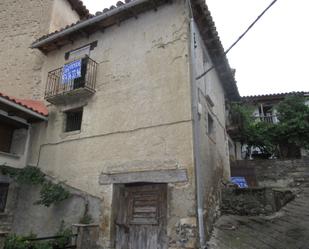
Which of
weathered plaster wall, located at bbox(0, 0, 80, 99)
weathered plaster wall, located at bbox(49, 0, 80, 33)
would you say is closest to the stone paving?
weathered plaster wall, located at bbox(0, 0, 80, 99)

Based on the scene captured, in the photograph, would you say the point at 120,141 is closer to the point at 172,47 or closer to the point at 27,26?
the point at 172,47

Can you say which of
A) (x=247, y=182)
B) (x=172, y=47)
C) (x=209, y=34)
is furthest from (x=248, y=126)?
(x=172, y=47)

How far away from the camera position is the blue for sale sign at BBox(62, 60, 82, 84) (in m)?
8.99

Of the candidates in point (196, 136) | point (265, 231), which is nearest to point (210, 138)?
point (196, 136)

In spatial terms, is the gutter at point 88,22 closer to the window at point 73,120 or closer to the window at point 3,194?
the window at point 73,120

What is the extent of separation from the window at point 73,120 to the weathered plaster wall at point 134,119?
0.22 m

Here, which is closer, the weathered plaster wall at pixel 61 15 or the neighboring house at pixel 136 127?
the neighboring house at pixel 136 127

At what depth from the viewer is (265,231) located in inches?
262

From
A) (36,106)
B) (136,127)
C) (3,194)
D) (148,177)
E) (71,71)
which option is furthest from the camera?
(36,106)

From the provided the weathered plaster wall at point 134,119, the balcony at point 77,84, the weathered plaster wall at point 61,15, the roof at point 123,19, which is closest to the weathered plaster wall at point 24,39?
the weathered plaster wall at point 61,15

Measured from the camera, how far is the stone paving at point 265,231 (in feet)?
19.7

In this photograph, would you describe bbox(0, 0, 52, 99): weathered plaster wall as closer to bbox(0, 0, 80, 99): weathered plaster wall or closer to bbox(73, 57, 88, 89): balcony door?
bbox(0, 0, 80, 99): weathered plaster wall

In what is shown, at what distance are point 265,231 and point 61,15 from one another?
11.3m

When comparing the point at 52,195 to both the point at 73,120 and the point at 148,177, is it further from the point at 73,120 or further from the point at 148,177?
the point at 148,177
